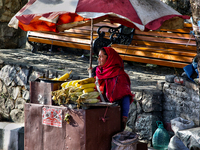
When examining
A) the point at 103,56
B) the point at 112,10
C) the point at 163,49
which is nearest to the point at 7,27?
the point at 163,49

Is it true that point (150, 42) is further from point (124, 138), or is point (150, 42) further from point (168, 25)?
A: point (124, 138)

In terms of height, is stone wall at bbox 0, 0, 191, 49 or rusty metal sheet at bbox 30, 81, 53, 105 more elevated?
stone wall at bbox 0, 0, 191, 49

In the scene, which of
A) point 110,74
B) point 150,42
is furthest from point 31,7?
point 150,42

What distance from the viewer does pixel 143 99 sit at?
14.8 feet

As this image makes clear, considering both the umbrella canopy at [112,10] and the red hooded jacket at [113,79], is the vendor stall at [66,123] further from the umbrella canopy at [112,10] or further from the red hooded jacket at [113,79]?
the umbrella canopy at [112,10]

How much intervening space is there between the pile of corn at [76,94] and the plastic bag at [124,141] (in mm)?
475

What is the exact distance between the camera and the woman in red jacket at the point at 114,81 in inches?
130

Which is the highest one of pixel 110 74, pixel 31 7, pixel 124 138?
pixel 31 7

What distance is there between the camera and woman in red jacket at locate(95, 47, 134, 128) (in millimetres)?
3305

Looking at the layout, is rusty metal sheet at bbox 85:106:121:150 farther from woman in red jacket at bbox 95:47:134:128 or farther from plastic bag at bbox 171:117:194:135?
plastic bag at bbox 171:117:194:135

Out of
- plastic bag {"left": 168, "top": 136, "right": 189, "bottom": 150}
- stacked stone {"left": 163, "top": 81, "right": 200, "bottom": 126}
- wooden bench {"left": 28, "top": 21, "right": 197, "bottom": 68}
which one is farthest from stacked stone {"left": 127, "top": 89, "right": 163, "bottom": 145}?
wooden bench {"left": 28, "top": 21, "right": 197, "bottom": 68}

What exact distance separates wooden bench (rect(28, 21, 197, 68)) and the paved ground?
35cm

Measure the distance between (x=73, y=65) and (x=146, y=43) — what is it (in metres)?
1.72

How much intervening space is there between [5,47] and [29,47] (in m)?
1.06
